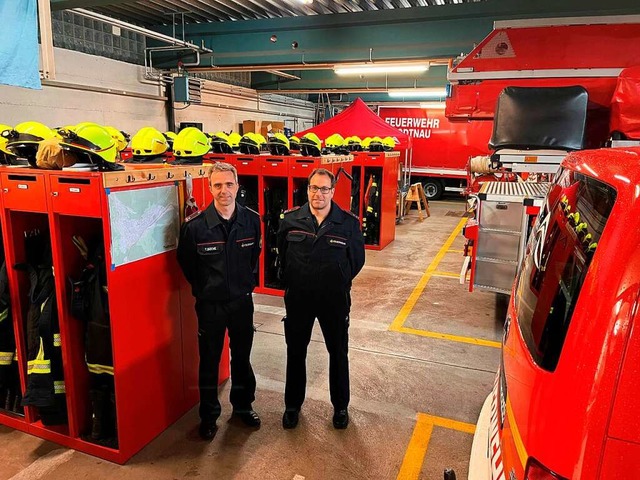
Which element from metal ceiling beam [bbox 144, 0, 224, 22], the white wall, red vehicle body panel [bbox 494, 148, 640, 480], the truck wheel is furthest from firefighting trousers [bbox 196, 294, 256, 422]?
the truck wheel

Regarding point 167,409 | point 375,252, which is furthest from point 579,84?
point 375,252

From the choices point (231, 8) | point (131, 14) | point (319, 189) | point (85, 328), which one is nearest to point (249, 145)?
point (231, 8)

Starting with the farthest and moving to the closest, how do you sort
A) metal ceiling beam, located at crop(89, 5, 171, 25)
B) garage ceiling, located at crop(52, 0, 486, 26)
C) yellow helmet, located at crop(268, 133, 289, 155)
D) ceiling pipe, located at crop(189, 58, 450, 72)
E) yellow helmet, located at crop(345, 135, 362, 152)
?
1. yellow helmet, located at crop(345, 135, 362, 152)
2. metal ceiling beam, located at crop(89, 5, 171, 25)
3. ceiling pipe, located at crop(189, 58, 450, 72)
4. garage ceiling, located at crop(52, 0, 486, 26)
5. yellow helmet, located at crop(268, 133, 289, 155)

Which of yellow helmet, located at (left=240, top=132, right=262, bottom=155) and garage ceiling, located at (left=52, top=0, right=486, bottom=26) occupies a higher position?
garage ceiling, located at (left=52, top=0, right=486, bottom=26)

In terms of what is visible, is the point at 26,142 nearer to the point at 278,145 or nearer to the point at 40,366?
the point at 40,366

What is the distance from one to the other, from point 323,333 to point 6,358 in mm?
2496

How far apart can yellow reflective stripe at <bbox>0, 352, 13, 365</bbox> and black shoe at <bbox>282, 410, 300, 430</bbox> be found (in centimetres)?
221

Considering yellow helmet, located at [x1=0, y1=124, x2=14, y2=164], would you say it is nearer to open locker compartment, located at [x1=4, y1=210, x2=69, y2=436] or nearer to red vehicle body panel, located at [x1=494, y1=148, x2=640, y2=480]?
open locker compartment, located at [x1=4, y1=210, x2=69, y2=436]

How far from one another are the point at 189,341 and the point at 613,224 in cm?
344

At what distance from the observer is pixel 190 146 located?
4.69m

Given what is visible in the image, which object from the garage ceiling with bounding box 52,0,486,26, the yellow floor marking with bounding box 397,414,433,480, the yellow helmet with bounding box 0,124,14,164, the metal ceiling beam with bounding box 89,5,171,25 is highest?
the metal ceiling beam with bounding box 89,5,171,25

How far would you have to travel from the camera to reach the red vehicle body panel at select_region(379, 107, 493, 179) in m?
19.0

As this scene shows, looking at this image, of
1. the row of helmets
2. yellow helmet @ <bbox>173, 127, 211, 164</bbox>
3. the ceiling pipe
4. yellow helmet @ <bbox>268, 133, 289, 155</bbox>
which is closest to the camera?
the row of helmets

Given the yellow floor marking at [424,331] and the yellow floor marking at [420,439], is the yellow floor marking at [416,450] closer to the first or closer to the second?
the yellow floor marking at [420,439]
